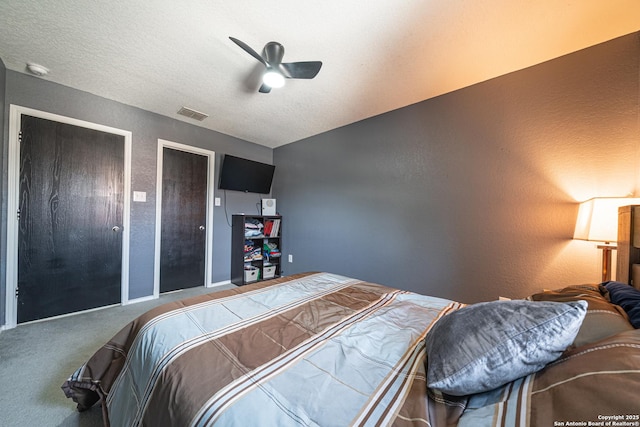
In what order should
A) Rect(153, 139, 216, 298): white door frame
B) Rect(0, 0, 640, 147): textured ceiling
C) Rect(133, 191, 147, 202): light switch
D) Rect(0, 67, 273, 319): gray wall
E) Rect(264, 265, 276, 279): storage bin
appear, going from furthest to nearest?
1. Rect(264, 265, 276, 279): storage bin
2. Rect(153, 139, 216, 298): white door frame
3. Rect(133, 191, 147, 202): light switch
4. Rect(0, 67, 273, 319): gray wall
5. Rect(0, 0, 640, 147): textured ceiling

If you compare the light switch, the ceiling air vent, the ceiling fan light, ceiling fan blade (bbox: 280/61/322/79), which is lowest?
the light switch

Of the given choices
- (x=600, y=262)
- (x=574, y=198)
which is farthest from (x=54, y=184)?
(x=600, y=262)

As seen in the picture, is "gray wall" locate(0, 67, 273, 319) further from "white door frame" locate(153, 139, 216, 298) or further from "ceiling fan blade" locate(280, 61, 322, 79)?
"ceiling fan blade" locate(280, 61, 322, 79)

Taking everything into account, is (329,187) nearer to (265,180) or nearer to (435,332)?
(265,180)

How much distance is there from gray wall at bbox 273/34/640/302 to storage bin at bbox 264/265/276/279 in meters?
1.23

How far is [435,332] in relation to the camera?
81 centimetres

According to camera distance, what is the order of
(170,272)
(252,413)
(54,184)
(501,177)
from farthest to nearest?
(170,272), (54,184), (501,177), (252,413)

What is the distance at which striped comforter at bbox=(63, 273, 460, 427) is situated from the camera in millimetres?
588

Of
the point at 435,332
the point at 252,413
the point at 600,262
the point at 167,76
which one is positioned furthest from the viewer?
the point at 167,76

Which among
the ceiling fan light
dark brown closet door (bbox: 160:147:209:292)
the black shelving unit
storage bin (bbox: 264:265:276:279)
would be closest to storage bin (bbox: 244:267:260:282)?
the black shelving unit

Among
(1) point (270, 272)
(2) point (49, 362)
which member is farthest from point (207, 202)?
(2) point (49, 362)

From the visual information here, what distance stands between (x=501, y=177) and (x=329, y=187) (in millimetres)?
1913

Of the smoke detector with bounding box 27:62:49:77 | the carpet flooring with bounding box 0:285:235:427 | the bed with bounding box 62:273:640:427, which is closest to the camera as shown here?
the bed with bounding box 62:273:640:427

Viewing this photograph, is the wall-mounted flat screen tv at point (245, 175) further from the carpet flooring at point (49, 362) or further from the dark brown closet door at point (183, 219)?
the carpet flooring at point (49, 362)
